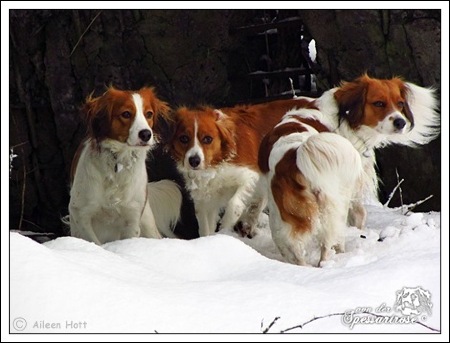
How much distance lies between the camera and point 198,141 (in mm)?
4805

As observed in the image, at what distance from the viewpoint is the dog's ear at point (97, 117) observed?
4359mm

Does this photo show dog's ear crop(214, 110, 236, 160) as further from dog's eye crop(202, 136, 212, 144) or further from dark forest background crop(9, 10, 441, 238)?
dark forest background crop(9, 10, 441, 238)

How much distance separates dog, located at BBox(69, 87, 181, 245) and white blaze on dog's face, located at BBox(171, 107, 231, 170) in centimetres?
34

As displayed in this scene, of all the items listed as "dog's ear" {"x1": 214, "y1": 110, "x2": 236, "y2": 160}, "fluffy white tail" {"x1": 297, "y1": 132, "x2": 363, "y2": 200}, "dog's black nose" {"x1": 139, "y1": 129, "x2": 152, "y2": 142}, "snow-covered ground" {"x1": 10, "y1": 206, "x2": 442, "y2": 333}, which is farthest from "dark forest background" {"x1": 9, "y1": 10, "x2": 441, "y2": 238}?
"snow-covered ground" {"x1": 10, "y1": 206, "x2": 442, "y2": 333}

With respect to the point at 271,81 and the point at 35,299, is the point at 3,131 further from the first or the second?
the point at 271,81

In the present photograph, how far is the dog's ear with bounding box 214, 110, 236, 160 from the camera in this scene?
489 cm

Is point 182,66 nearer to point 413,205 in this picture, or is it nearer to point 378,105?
point 378,105

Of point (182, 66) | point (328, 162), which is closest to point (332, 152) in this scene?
point (328, 162)

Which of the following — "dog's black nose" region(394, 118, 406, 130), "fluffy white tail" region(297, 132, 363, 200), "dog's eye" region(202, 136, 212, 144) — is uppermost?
"dog's black nose" region(394, 118, 406, 130)

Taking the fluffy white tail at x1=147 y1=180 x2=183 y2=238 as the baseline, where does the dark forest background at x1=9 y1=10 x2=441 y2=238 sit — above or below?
above

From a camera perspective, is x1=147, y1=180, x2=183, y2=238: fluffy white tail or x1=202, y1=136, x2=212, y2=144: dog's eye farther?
x1=147, y1=180, x2=183, y2=238: fluffy white tail

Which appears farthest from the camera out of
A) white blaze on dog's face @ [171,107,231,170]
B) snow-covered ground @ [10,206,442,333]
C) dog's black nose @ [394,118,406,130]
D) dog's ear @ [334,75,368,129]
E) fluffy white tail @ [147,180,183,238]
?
fluffy white tail @ [147,180,183,238]

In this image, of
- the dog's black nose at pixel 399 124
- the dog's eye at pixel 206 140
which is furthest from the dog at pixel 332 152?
the dog's eye at pixel 206 140

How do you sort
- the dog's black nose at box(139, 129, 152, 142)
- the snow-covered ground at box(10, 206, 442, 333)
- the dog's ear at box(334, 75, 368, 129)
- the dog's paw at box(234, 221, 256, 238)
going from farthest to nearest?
the dog's paw at box(234, 221, 256, 238) < the dog's ear at box(334, 75, 368, 129) < the dog's black nose at box(139, 129, 152, 142) < the snow-covered ground at box(10, 206, 442, 333)
